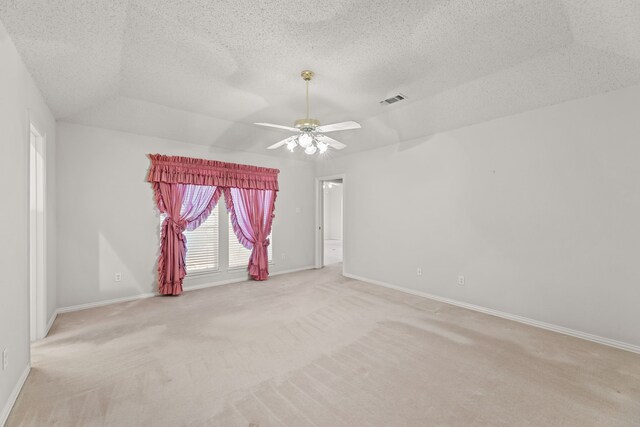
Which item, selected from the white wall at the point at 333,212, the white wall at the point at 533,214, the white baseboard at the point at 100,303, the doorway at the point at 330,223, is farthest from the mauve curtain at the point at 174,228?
the white wall at the point at 333,212

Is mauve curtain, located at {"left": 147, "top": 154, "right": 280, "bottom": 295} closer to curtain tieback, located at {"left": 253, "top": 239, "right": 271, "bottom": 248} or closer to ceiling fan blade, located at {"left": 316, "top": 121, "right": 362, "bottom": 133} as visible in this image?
curtain tieback, located at {"left": 253, "top": 239, "right": 271, "bottom": 248}

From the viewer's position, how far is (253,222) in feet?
17.6

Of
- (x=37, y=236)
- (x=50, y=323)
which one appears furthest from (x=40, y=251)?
(x=50, y=323)

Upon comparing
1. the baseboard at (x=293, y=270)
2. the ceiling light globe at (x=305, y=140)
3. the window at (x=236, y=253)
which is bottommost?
the baseboard at (x=293, y=270)

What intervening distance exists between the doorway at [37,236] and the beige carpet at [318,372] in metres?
0.26

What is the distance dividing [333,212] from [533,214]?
9.66 metres

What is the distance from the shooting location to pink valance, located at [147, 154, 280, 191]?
14.3 ft

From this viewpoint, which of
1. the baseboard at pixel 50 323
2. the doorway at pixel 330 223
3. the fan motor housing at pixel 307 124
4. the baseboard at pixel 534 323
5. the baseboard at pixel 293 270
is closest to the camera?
the fan motor housing at pixel 307 124

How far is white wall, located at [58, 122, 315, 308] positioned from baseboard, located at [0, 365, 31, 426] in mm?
1802

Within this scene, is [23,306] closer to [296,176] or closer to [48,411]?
[48,411]


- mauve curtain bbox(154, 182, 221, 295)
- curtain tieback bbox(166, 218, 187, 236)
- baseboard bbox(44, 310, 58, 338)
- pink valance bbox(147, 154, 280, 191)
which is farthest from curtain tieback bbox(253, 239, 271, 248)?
baseboard bbox(44, 310, 58, 338)

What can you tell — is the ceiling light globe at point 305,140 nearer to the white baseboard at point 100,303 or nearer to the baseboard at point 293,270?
the white baseboard at point 100,303

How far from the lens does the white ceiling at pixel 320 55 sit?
1971 millimetres

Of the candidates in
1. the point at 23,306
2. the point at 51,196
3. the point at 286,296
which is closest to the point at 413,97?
the point at 286,296
